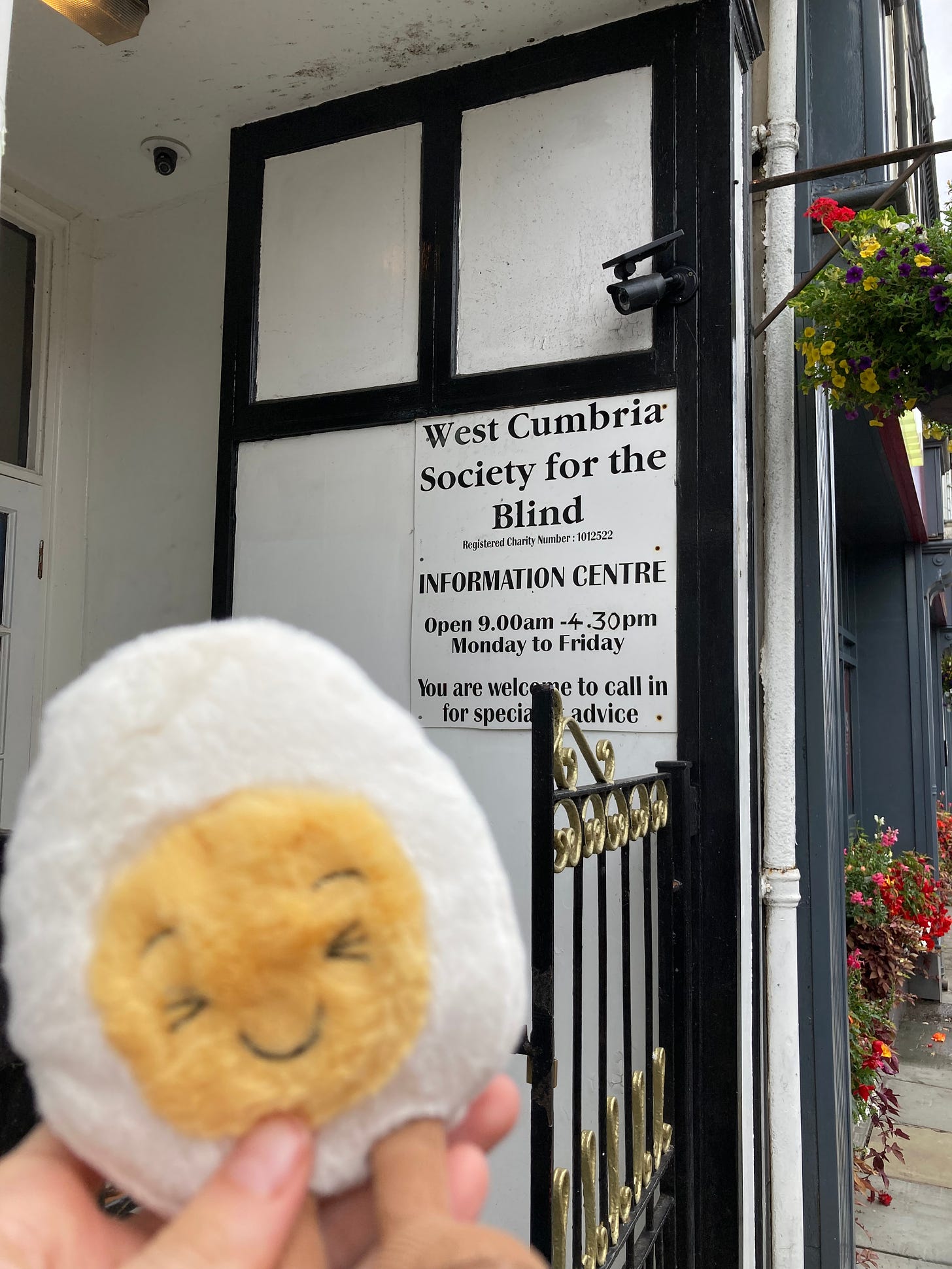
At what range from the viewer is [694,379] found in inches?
106

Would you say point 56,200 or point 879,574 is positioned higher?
point 56,200

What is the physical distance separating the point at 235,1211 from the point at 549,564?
2.34 metres

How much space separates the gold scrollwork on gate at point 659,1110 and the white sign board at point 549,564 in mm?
885

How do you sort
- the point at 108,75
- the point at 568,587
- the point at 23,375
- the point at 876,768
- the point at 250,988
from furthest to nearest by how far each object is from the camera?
the point at 876,768 < the point at 23,375 < the point at 108,75 < the point at 568,587 < the point at 250,988

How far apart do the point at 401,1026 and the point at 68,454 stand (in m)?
4.01

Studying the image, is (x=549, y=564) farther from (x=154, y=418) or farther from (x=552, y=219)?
(x=154, y=418)

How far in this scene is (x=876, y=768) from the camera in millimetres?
7391

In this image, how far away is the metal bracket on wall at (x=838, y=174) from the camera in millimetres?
2639

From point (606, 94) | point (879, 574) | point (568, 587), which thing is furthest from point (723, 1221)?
point (879, 574)

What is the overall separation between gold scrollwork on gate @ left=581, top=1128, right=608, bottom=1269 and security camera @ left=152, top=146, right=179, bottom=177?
12.1 ft

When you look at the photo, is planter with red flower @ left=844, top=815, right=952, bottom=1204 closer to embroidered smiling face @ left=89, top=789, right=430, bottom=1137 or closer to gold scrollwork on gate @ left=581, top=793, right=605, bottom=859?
gold scrollwork on gate @ left=581, top=793, right=605, bottom=859

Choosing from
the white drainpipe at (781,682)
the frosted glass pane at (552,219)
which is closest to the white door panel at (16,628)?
the frosted glass pane at (552,219)

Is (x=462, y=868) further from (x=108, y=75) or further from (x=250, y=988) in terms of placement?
→ (x=108, y=75)

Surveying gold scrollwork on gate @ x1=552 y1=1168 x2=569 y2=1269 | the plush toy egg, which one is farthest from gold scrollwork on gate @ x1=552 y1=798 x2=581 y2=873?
the plush toy egg
